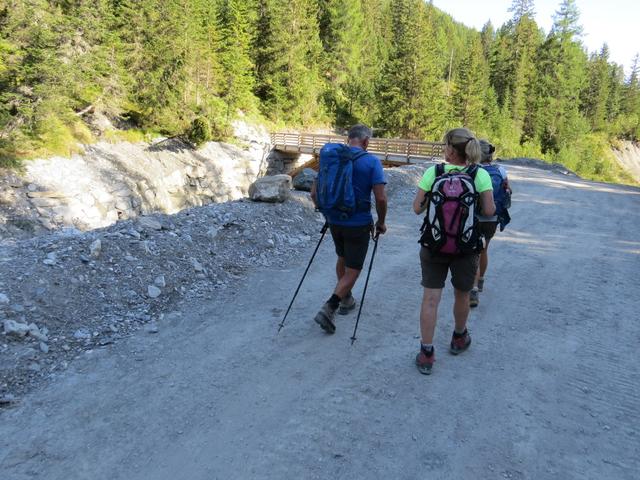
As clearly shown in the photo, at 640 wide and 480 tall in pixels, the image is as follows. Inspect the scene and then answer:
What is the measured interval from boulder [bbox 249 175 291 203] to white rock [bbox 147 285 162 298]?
3.57m

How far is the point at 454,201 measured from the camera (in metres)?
3.32

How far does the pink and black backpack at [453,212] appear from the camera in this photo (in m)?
3.32

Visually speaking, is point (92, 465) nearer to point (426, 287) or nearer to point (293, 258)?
point (426, 287)

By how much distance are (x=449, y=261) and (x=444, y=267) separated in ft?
0.22

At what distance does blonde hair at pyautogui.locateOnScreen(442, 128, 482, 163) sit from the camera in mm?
3381

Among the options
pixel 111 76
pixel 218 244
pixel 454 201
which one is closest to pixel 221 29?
pixel 111 76

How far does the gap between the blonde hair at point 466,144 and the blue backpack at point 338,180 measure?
0.84 meters

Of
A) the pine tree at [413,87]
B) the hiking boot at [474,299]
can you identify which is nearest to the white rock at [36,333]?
the hiking boot at [474,299]

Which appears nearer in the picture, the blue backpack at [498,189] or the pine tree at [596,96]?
the blue backpack at [498,189]

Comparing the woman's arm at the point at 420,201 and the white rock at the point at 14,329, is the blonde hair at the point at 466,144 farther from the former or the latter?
the white rock at the point at 14,329

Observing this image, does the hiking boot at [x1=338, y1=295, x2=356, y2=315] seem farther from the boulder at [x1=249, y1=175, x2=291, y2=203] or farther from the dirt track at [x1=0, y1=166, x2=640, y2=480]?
the boulder at [x1=249, y1=175, x2=291, y2=203]

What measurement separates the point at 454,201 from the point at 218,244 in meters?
3.81

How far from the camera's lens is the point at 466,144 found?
338cm

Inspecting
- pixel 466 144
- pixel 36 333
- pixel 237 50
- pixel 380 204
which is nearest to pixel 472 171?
pixel 466 144
